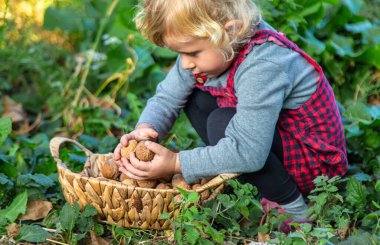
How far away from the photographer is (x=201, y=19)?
6.98ft

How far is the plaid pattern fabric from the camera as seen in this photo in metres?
2.37

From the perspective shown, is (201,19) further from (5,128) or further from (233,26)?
(5,128)

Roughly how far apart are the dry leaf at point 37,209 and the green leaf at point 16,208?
65 millimetres

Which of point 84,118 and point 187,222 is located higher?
point 187,222

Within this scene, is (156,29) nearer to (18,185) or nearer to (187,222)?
(187,222)

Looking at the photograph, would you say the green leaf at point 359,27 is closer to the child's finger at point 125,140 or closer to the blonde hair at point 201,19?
the blonde hair at point 201,19

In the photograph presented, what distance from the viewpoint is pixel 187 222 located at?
2090 millimetres

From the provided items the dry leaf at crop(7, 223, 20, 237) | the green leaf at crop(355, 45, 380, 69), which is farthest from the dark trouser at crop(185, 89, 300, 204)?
the green leaf at crop(355, 45, 380, 69)

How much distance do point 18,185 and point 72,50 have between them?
195 cm

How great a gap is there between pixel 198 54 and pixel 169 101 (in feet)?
1.61

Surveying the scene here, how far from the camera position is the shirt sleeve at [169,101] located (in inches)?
103

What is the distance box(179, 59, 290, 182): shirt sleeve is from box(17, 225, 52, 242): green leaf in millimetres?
534

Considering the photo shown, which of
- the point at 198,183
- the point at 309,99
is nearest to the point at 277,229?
the point at 198,183

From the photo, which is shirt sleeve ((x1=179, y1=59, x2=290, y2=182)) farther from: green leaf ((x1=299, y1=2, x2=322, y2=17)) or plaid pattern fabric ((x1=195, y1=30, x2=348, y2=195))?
green leaf ((x1=299, y1=2, x2=322, y2=17))
